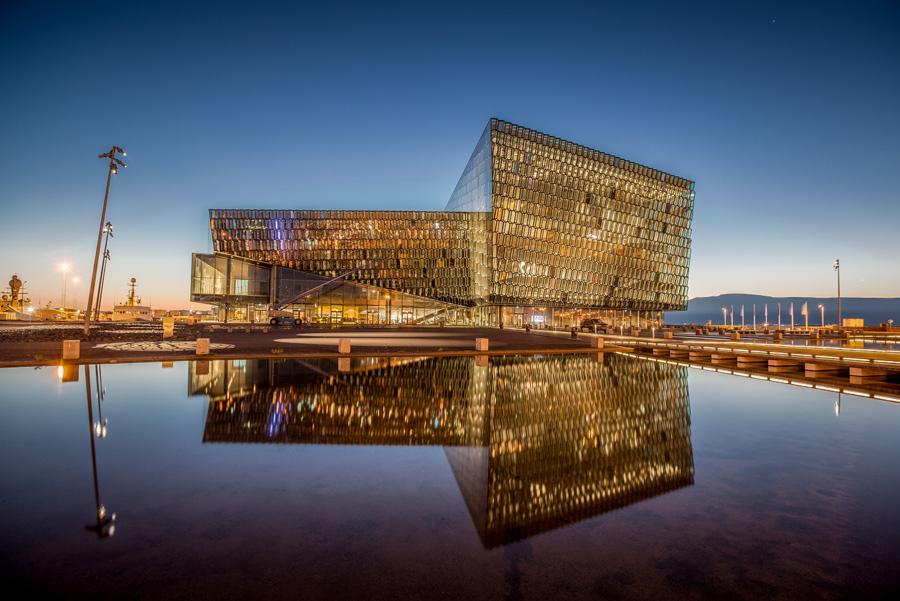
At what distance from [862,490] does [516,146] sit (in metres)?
77.0

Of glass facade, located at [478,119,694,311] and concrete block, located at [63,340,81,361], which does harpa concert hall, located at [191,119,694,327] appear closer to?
glass facade, located at [478,119,694,311]

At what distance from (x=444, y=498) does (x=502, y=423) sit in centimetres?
456

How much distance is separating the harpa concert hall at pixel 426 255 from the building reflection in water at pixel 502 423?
59227 millimetres

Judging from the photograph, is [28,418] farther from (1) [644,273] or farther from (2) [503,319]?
(1) [644,273]

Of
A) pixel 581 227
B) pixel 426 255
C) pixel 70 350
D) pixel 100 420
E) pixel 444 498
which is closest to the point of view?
pixel 444 498

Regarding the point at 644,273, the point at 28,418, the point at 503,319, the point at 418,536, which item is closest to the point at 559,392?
the point at 418,536

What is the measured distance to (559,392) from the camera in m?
14.9

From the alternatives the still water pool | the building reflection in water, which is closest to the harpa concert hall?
the building reflection in water

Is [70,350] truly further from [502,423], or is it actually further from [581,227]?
[581,227]

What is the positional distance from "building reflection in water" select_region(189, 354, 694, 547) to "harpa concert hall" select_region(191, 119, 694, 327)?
59227mm

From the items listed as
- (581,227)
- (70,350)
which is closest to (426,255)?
(581,227)

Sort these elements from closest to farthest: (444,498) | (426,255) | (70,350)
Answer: (444,498) < (70,350) < (426,255)

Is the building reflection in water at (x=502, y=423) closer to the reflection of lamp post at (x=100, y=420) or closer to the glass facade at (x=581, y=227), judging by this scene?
the reflection of lamp post at (x=100, y=420)

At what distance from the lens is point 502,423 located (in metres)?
10.6
